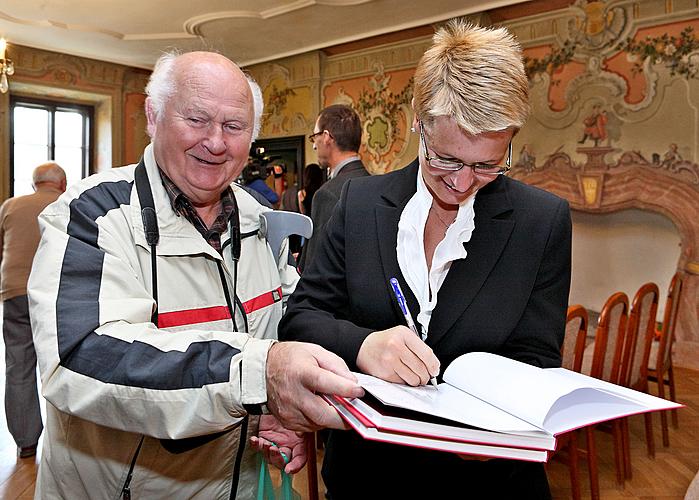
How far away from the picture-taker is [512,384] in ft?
3.02

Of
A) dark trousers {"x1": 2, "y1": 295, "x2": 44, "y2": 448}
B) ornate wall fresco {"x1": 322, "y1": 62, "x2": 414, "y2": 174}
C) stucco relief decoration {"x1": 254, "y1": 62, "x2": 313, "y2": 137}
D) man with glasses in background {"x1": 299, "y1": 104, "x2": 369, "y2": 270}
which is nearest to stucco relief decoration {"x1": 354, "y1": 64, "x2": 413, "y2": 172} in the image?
ornate wall fresco {"x1": 322, "y1": 62, "x2": 414, "y2": 174}

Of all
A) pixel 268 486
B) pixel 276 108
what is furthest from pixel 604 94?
pixel 268 486

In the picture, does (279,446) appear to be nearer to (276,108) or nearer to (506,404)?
(506,404)

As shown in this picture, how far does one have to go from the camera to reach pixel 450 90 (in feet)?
3.72

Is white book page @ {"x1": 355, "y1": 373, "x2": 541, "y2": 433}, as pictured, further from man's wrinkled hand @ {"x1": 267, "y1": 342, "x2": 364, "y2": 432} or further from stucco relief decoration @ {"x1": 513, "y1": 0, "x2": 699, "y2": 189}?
stucco relief decoration @ {"x1": 513, "y1": 0, "x2": 699, "y2": 189}

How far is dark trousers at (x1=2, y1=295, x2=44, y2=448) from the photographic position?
353 cm

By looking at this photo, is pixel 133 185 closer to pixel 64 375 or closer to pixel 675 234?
pixel 64 375

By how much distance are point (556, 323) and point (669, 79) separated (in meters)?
5.38

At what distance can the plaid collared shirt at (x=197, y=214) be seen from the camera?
132 centimetres

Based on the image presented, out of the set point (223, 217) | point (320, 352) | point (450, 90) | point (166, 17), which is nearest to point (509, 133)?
point (450, 90)

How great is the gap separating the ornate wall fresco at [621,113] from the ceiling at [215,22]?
0.89m

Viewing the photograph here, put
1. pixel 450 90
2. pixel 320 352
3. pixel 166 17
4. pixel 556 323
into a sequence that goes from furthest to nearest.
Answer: pixel 166 17, pixel 556 323, pixel 450 90, pixel 320 352

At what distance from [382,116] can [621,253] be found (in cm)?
340

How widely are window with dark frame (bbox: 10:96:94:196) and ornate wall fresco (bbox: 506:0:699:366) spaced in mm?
6937
